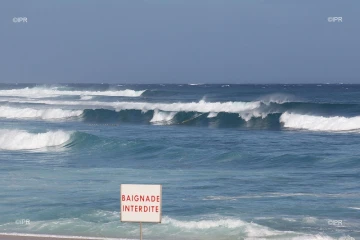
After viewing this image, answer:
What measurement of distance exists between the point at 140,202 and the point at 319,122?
27349 mm

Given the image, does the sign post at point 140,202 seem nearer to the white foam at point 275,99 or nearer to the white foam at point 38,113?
the white foam at point 275,99

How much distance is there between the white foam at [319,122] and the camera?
106 ft

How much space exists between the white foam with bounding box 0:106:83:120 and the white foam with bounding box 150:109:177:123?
5.59 metres

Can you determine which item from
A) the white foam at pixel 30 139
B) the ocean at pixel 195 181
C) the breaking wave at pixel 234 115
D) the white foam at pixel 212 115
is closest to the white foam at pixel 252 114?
the breaking wave at pixel 234 115

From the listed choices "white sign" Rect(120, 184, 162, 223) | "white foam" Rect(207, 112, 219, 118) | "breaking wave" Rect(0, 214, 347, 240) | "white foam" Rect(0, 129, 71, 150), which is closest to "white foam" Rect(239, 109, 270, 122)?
"white foam" Rect(207, 112, 219, 118)

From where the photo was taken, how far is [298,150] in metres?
22.4

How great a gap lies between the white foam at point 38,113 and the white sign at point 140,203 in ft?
123

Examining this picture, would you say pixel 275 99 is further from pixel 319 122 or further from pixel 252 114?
pixel 319 122

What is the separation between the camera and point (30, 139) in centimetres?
2700

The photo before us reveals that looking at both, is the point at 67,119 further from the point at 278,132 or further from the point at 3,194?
the point at 3,194

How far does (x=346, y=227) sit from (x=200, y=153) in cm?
1002

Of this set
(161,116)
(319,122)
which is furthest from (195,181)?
(161,116)

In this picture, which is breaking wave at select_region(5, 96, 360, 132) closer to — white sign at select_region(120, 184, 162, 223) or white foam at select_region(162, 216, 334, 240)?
white foam at select_region(162, 216, 334, 240)

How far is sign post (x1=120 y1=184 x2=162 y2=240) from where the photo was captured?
7469 mm
